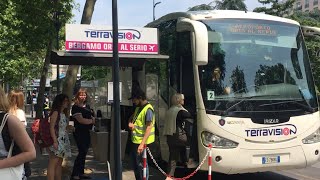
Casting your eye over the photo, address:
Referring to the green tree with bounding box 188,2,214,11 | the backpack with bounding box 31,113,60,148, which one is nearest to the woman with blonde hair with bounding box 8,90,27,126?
the backpack with bounding box 31,113,60,148

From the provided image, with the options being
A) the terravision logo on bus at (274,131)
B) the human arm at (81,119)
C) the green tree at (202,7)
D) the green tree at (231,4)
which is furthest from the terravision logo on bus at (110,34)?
the green tree at (231,4)

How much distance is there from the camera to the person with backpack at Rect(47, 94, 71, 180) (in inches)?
299

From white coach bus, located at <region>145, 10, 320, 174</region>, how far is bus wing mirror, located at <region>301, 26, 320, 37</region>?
0.45m

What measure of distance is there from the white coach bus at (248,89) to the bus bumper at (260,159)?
17 mm

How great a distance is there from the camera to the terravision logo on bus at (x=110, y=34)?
791cm

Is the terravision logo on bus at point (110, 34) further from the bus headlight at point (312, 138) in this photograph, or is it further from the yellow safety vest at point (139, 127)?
the bus headlight at point (312, 138)

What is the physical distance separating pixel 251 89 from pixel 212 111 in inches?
32.3

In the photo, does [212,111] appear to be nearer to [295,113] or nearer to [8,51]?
[295,113]

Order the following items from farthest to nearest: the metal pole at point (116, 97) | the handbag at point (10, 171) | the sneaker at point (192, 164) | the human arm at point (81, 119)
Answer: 1. the human arm at point (81, 119)
2. the sneaker at point (192, 164)
3. the metal pole at point (116, 97)
4. the handbag at point (10, 171)

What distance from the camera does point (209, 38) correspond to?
26.8 feet

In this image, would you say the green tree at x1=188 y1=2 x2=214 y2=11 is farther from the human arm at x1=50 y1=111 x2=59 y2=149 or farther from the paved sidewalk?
the human arm at x1=50 y1=111 x2=59 y2=149

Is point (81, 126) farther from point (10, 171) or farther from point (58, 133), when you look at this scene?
point (10, 171)

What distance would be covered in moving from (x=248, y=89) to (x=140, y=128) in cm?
199

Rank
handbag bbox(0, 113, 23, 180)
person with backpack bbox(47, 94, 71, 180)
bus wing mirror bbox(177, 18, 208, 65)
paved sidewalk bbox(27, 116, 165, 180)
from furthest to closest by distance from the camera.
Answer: paved sidewalk bbox(27, 116, 165, 180) < person with backpack bbox(47, 94, 71, 180) < bus wing mirror bbox(177, 18, 208, 65) < handbag bbox(0, 113, 23, 180)
